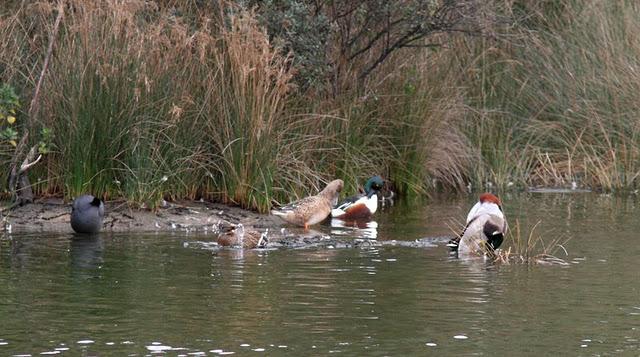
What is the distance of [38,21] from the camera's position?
16.1 meters

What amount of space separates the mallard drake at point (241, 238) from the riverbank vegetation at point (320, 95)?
77.2 inches

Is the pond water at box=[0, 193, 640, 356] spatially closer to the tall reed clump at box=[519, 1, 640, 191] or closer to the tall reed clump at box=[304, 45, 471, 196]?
the tall reed clump at box=[304, 45, 471, 196]

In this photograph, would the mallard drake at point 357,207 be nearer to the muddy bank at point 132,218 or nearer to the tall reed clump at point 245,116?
the tall reed clump at point 245,116

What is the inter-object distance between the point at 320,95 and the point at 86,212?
5.18 m

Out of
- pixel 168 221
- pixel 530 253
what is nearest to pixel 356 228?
pixel 168 221

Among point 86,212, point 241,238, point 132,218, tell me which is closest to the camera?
point 241,238

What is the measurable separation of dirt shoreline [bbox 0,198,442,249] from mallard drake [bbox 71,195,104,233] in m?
0.41

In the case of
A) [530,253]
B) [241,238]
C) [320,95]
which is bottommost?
[530,253]

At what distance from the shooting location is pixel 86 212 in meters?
14.1

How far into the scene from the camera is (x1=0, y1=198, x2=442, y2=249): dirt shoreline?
47.6ft

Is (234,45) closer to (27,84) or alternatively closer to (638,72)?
(27,84)

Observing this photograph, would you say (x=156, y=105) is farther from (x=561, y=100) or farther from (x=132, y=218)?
(x=561, y=100)

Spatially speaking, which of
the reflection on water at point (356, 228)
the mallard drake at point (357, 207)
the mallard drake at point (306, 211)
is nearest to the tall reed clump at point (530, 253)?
the reflection on water at point (356, 228)

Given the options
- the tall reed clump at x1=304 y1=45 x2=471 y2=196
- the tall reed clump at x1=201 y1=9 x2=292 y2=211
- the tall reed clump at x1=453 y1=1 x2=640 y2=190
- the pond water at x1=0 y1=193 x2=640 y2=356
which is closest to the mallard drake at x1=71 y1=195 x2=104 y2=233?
the pond water at x1=0 y1=193 x2=640 y2=356
